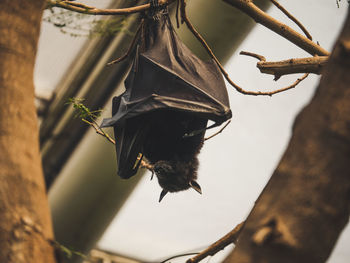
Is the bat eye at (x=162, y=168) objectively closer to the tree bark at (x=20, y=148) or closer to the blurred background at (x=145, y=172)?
the tree bark at (x=20, y=148)

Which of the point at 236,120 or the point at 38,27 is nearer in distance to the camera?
the point at 38,27

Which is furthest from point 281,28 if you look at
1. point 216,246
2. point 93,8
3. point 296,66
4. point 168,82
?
point 216,246

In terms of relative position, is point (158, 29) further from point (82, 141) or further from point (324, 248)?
point (82, 141)

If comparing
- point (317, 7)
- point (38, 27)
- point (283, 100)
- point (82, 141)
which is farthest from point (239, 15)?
point (38, 27)

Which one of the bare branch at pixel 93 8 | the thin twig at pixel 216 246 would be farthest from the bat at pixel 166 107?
the thin twig at pixel 216 246

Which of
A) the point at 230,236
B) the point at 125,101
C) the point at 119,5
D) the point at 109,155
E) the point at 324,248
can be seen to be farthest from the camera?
the point at 109,155

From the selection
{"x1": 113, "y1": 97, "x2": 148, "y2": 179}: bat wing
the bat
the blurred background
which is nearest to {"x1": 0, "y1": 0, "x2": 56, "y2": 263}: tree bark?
the bat
